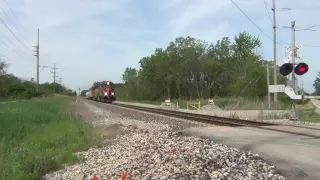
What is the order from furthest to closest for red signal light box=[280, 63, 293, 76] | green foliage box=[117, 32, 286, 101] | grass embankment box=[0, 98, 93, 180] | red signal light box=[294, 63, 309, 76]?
green foliage box=[117, 32, 286, 101]
red signal light box=[280, 63, 293, 76]
red signal light box=[294, 63, 309, 76]
grass embankment box=[0, 98, 93, 180]

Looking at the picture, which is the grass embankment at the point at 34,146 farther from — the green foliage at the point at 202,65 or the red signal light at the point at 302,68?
the green foliage at the point at 202,65

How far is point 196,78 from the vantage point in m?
80.9

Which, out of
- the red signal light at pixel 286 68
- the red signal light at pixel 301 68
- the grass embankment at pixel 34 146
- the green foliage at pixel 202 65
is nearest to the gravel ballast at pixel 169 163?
the grass embankment at pixel 34 146

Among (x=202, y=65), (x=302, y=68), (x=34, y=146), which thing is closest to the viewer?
(x=34, y=146)

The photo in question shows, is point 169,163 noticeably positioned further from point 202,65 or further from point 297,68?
point 202,65

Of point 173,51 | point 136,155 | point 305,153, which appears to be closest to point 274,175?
point 305,153

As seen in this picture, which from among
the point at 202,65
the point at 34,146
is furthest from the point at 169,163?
the point at 202,65

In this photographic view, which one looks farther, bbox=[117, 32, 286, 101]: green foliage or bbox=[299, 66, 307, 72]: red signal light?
bbox=[117, 32, 286, 101]: green foliage

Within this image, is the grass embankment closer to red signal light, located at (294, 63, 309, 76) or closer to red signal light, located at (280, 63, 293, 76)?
red signal light, located at (280, 63, 293, 76)

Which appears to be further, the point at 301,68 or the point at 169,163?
the point at 301,68

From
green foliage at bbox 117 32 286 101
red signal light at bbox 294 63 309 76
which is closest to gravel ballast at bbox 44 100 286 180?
red signal light at bbox 294 63 309 76

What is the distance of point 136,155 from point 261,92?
39992 mm

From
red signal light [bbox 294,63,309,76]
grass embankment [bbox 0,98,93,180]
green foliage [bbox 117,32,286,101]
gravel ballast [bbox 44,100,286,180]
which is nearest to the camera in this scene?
gravel ballast [bbox 44,100,286,180]

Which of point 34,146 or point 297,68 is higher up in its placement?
point 297,68
